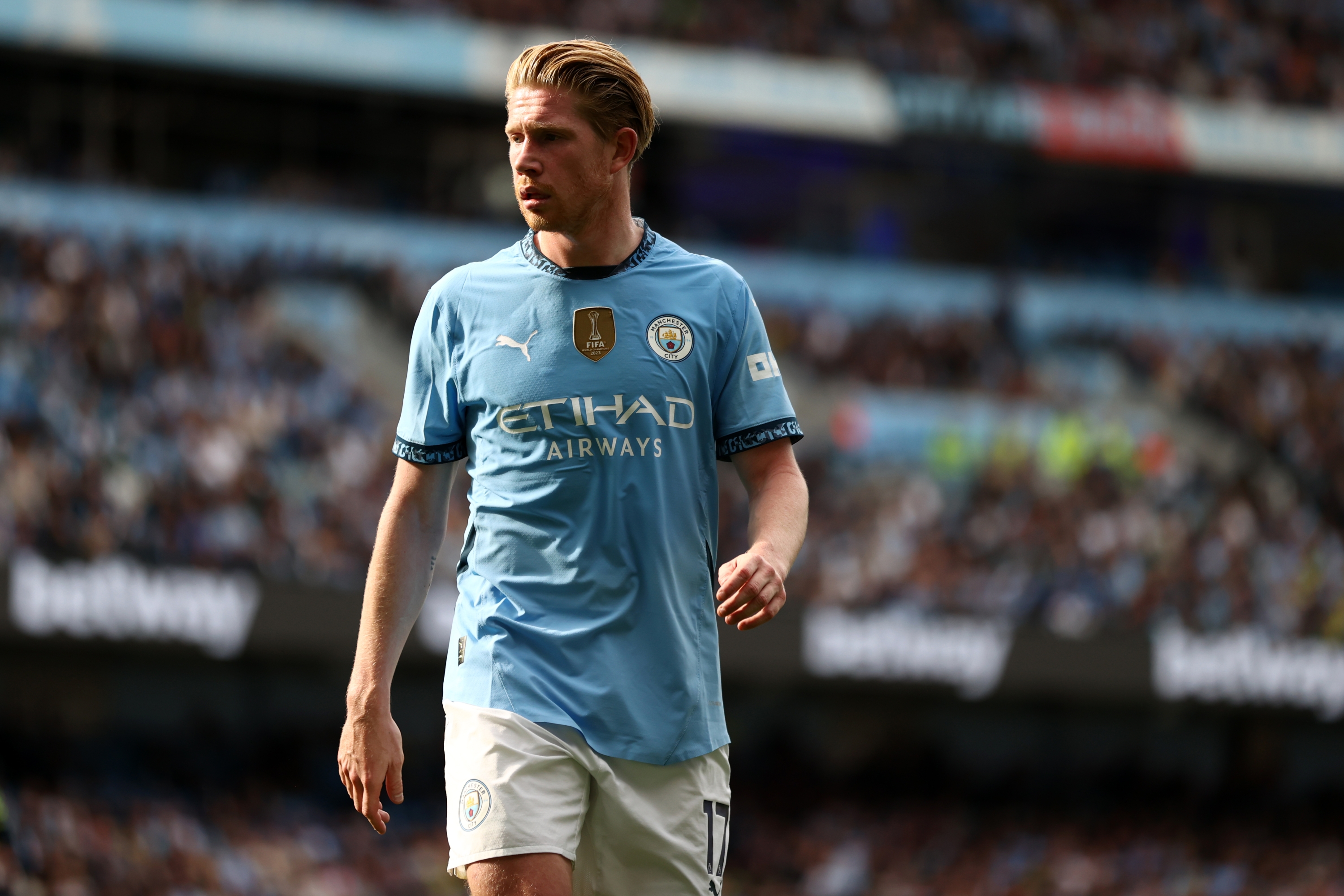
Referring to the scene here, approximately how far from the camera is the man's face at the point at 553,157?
3.44m

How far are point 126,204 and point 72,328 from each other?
15.5 ft

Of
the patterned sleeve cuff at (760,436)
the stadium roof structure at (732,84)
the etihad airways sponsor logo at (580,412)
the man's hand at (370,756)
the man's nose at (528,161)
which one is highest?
the stadium roof structure at (732,84)

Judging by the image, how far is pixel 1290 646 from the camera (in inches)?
742

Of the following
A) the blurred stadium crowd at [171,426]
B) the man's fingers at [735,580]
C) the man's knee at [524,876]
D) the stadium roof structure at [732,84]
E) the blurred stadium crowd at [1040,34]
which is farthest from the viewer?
the blurred stadium crowd at [1040,34]

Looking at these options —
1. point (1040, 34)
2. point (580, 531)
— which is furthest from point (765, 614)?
point (1040, 34)

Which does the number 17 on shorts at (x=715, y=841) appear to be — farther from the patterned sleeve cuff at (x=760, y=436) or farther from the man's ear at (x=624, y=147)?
the man's ear at (x=624, y=147)

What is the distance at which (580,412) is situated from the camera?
344 centimetres

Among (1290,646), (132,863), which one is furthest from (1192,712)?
(132,863)

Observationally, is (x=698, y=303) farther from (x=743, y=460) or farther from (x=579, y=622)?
(x=579, y=622)

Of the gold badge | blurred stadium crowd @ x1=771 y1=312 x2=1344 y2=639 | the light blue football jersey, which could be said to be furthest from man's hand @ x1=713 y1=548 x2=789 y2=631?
blurred stadium crowd @ x1=771 y1=312 x2=1344 y2=639

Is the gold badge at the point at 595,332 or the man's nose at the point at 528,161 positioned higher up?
the man's nose at the point at 528,161

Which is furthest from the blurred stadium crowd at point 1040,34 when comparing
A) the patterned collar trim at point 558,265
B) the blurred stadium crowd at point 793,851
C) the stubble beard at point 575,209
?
the stubble beard at point 575,209

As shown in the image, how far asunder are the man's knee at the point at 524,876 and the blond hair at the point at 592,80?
1.42m

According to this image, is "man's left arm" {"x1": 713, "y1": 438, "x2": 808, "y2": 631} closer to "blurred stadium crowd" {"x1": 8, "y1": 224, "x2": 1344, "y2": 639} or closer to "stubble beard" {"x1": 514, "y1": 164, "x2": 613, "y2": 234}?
"stubble beard" {"x1": 514, "y1": 164, "x2": 613, "y2": 234}
